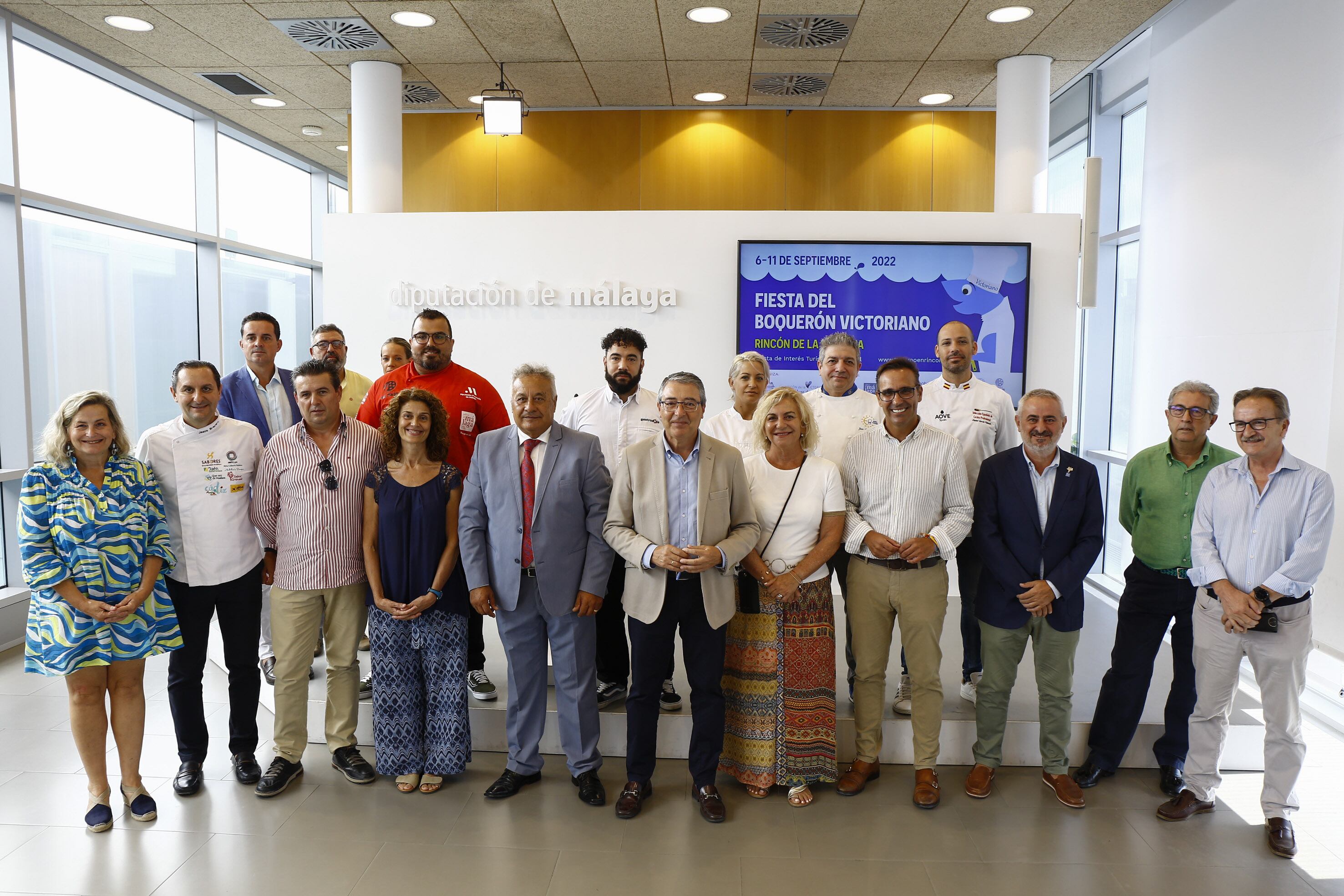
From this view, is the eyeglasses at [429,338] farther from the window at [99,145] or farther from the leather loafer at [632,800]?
the window at [99,145]

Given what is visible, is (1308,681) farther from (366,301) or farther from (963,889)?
(366,301)

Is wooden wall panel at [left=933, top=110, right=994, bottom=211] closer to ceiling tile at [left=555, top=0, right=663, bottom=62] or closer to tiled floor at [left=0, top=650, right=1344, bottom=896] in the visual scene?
ceiling tile at [left=555, top=0, right=663, bottom=62]

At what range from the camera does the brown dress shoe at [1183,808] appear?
342cm

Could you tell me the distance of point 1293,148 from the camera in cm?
470

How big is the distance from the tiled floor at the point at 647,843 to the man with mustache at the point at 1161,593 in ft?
0.60

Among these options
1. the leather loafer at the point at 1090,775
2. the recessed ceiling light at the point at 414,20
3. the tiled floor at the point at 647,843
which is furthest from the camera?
the recessed ceiling light at the point at 414,20

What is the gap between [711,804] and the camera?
11.2 feet

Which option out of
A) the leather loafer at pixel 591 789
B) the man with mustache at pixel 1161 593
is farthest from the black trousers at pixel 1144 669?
the leather loafer at pixel 591 789

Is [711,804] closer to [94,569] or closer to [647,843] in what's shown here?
[647,843]

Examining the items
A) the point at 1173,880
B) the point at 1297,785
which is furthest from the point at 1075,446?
the point at 1173,880

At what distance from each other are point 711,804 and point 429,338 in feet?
7.65

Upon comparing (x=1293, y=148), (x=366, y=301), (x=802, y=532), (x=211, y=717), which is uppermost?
(x=1293, y=148)

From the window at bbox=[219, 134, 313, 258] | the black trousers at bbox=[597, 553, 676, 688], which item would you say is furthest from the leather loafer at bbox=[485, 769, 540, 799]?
the window at bbox=[219, 134, 313, 258]

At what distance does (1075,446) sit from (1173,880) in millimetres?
5175
